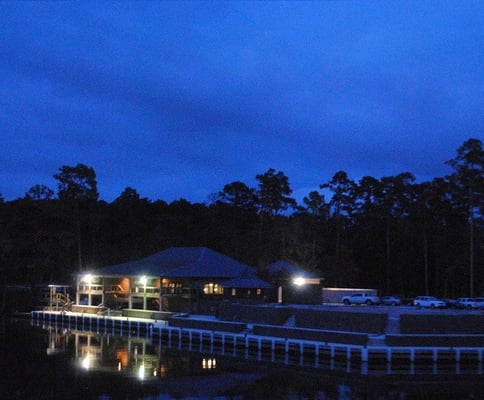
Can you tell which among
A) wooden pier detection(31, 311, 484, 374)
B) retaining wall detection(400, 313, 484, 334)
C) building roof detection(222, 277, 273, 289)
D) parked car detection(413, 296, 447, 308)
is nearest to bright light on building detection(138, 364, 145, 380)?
wooden pier detection(31, 311, 484, 374)

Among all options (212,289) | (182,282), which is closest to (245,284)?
(212,289)

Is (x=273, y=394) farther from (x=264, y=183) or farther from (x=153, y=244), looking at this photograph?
(x=264, y=183)

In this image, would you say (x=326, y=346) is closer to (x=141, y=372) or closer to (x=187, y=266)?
(x=141, y=372)

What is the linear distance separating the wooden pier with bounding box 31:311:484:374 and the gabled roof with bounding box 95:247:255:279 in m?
6.44

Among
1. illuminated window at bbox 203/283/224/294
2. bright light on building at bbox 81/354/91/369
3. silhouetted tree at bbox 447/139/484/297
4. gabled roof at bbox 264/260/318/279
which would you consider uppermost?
silhouetted tree at bbox 447/139/484/297

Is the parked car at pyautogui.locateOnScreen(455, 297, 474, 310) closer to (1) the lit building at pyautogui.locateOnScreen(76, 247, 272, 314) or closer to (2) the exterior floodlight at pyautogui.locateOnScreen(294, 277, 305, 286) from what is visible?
(2) the exterior floodlight at pyautogui.locateOnScreen(294, 277, 305, 286)

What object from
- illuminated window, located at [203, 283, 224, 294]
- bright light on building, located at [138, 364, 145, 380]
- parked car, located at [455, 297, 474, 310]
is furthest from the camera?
parked car, located at [455, 297, 474, 310]

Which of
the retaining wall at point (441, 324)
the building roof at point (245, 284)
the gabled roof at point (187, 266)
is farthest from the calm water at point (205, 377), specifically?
the gabled roof at point (187, 266)

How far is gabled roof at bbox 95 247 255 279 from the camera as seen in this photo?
47656mm

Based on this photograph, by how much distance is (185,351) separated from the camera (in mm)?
34781

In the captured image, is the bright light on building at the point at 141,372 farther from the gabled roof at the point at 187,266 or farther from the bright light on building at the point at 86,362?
the gabled roof at the point at 187,266

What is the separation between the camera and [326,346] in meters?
30.8

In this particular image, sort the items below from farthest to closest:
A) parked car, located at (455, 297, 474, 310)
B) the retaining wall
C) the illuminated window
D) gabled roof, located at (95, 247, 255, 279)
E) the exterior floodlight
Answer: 1. the exterior floodlight
2. parked car, located at (455, 297, 474, 310)
3. the illuminated window
4. gabled roof, located at (95, 247, 255, 279)
5. the retaining wall

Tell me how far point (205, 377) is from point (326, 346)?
259 inches
